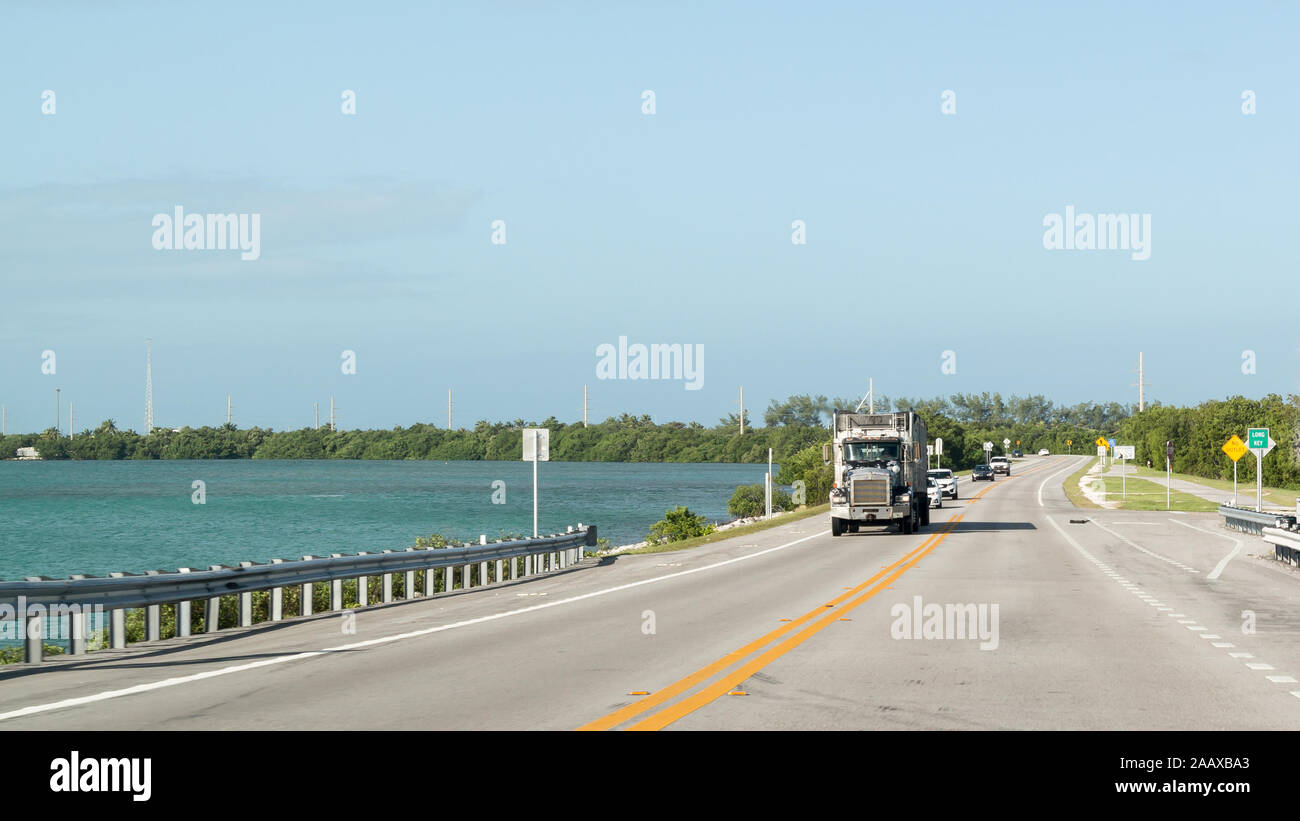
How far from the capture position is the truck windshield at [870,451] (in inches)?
1550

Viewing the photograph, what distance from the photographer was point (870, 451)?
130 feet

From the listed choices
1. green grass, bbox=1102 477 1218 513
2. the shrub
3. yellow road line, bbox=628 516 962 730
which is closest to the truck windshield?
the shrub

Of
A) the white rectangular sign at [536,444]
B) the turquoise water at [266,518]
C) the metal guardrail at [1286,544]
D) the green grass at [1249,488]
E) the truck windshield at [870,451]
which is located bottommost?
the turquoise water at [266,518]

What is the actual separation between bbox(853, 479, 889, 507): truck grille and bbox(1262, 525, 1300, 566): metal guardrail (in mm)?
11670

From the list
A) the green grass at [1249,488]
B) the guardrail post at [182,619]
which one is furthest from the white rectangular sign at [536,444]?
the green grass at [1249,488]

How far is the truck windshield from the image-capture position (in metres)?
39.4

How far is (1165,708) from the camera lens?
9.70 m

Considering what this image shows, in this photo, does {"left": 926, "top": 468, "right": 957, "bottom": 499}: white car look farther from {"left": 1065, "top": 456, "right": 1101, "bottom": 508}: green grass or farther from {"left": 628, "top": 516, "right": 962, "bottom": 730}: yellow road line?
{"left": 628, "top": 516, "right": 962, "bottom": 730}: yellow road line

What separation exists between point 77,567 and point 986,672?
161 ft

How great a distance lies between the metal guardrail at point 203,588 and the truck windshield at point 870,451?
16.5 metres

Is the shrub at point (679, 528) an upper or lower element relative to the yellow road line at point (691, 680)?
lower

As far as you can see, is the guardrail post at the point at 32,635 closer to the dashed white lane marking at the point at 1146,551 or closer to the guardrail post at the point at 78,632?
the guardrail post at the point at 78,632
